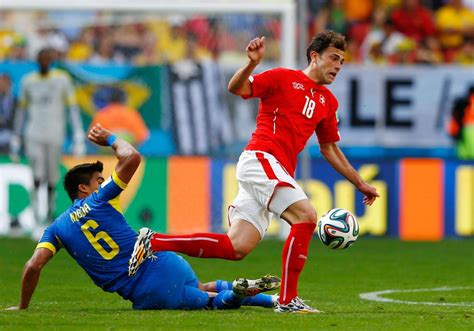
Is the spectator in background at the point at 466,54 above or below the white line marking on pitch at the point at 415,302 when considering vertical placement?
above

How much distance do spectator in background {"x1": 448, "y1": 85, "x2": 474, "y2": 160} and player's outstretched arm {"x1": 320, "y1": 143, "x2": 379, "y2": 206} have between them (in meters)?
9.46

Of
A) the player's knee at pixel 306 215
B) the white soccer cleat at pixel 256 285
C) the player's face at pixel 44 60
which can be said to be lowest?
the white soccer cleat at pixel 256 285

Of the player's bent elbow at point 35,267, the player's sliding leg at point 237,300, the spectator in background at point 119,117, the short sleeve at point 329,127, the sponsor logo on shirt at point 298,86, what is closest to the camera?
the player's bent elbow at point 35,267

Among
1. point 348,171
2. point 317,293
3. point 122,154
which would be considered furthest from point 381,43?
point 122,154

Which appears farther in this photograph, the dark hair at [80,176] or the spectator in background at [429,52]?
the spectator in background at [429,52]

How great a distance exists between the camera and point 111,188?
27.1ft

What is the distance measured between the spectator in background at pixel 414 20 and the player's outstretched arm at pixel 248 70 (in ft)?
43.1

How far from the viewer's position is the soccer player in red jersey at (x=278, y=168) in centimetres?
826

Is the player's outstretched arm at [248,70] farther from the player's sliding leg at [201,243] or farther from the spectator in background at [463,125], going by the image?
the spectator in background at [463,125]

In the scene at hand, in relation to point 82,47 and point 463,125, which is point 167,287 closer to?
point 463,125

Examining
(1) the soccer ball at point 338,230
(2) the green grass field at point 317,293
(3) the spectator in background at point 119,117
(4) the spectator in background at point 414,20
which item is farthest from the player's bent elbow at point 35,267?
(4) the spectator in background at point 414,20

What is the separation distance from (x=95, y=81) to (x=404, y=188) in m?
5.02

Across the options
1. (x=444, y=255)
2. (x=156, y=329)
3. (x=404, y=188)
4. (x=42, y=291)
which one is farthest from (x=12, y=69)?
(x=156, y=329)

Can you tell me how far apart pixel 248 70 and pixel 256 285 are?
4.77 ft
